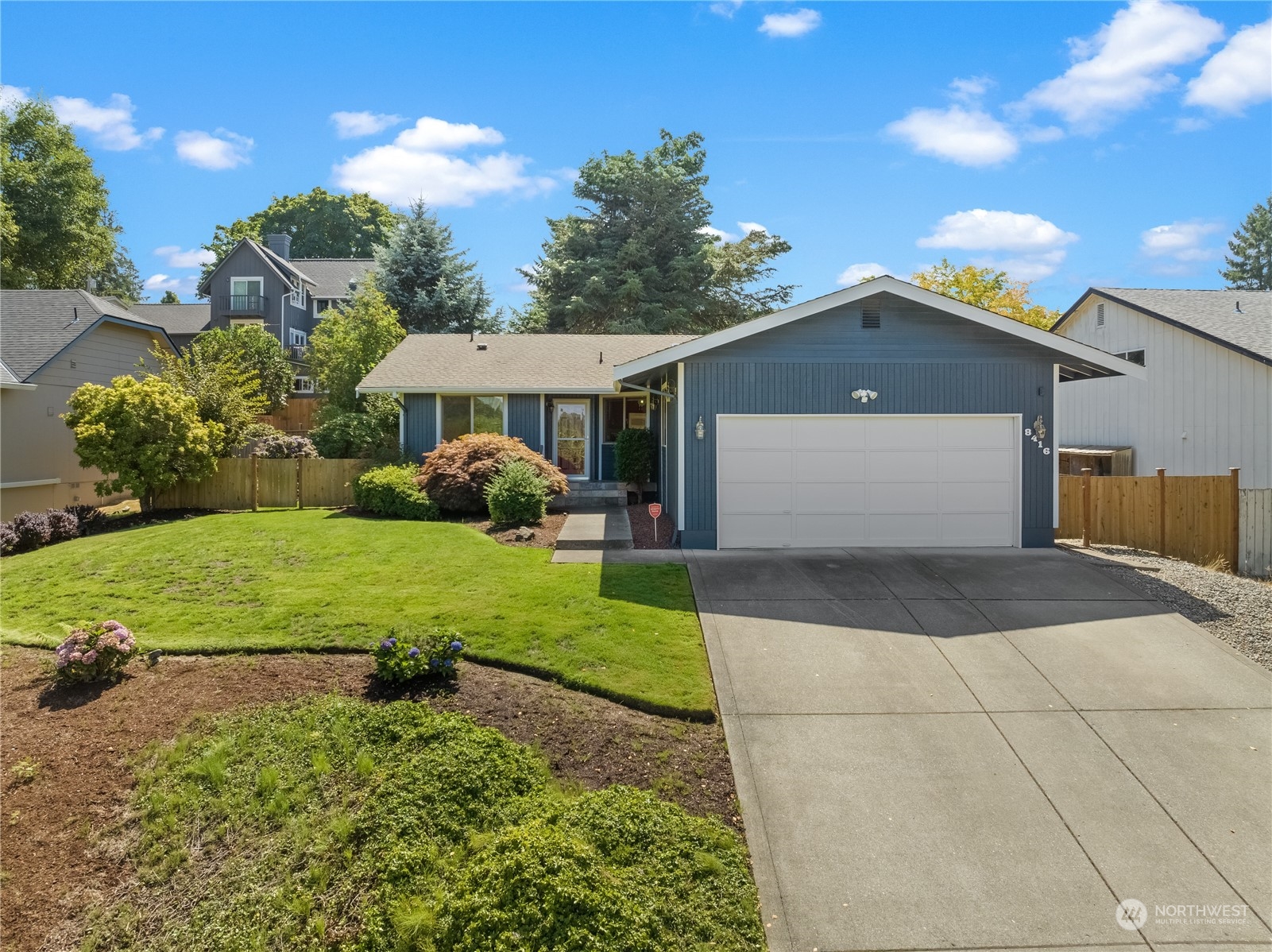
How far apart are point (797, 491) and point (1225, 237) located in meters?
52.9

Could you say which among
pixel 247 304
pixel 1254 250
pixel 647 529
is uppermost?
pixel 1254 250

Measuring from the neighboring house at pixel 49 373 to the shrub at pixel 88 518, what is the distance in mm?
1787

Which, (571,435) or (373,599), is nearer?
(373,599)

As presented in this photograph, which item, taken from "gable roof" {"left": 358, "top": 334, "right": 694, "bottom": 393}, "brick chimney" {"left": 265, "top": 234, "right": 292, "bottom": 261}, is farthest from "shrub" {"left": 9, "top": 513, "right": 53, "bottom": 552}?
"brick chimney" {"left": 265, "top": 234, "right": 292, "bottom": 261}

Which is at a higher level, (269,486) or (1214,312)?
(1214,312)

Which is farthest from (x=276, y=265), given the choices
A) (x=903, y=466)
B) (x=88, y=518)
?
(x=903, y=466)

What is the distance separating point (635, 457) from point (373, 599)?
28.8 ft

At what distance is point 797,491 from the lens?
1173cm

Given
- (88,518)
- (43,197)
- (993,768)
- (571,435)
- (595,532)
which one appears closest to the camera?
(993,768)

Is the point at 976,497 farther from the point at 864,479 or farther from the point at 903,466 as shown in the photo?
the point at 864,479

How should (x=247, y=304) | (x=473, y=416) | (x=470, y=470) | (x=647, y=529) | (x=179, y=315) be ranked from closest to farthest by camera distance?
(x=647, y=529) → (x=470, y=470) → (x=473, y=416) → (x=247, y=304) → (x=179, y=315)

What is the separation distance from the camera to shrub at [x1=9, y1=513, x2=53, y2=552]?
42.5 ft

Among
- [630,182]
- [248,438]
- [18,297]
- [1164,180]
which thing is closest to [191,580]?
[248,438]

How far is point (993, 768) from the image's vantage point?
5.48m
